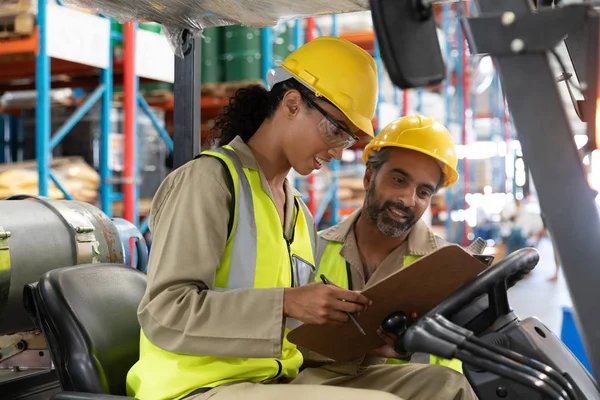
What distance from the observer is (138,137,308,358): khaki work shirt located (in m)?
2.06

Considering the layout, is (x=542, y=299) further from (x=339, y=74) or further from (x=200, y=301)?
(x=200, y=301)

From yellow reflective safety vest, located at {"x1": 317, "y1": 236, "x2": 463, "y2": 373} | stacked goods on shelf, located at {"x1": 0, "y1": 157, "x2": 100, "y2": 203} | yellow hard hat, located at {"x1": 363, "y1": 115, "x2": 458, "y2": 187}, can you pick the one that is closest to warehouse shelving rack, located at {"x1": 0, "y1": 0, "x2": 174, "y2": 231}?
stacked goods on shelf, located at {"x1": 0, "y1": 157, "x2": 100, "y2": 203}

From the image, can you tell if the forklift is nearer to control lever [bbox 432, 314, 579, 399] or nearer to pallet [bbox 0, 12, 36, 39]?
control lever [bbox 432, 314, 579, 399]

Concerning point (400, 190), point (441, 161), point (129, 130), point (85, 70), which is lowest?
point (400, 190)

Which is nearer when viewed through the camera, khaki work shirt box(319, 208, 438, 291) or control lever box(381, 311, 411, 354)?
control lever box(381, 311, 411, 354)

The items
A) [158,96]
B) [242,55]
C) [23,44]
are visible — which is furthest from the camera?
[158,96]

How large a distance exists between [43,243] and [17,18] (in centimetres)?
306

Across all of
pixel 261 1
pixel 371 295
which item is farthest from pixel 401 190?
pixel 371 295

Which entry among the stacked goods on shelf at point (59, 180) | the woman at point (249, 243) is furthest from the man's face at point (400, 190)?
the stacked goods on shelf at point (59, 180)

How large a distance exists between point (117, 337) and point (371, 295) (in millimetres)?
913

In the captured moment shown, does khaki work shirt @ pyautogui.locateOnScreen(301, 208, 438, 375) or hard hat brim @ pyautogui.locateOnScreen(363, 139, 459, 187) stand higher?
hard hat brim @ pyautogui.locateOnScreen(363, 139, 459, 187)

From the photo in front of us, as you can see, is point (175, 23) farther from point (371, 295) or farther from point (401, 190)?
point (371, 295)

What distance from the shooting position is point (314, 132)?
2.39 metres

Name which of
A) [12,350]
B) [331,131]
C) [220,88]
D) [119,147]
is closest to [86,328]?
[12,350]
